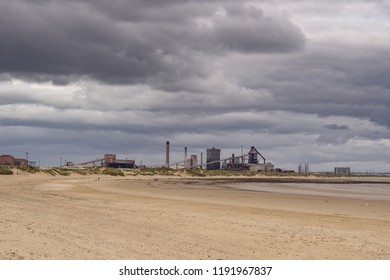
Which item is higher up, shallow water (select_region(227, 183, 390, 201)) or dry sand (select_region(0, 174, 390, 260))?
dry sand (select_region(0, 174, 390, 260))

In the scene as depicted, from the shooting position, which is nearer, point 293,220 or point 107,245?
point 107,245

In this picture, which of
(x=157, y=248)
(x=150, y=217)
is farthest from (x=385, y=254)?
(x=150, y=217)

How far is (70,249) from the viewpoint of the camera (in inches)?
485

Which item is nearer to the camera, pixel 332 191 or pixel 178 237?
pixel 178 237

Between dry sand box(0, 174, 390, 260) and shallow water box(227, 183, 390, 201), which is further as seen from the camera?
shallow water box(227, 183, 390, 201)

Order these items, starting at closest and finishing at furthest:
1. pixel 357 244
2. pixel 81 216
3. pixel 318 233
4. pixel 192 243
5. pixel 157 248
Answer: pixel 157 248 → pixel 192 243 → pixel 357 244 → pixel 318 233 → pixel 81 216

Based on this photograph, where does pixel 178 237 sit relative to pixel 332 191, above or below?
above

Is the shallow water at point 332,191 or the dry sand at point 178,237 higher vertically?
the dry sand at point 178,237

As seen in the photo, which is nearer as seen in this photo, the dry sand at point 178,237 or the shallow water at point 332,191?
the dry sand at point 178,237

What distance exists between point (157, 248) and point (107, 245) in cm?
132
